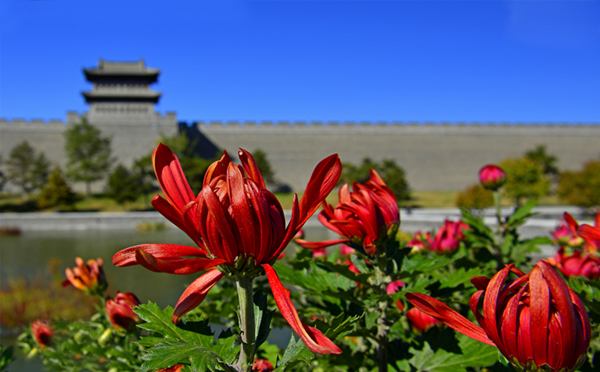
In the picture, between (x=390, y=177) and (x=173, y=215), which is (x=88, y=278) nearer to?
(x=173, y=215)

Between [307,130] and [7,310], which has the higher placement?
[307,130]

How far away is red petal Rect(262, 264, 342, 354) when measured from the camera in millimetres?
653

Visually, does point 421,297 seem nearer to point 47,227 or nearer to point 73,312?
point 73,312

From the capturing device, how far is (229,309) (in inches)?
61.9

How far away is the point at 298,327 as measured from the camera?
26.4 inches

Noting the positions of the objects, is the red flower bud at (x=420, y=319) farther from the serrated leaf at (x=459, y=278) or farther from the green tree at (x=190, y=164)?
the green tree at (x=190, y=164)

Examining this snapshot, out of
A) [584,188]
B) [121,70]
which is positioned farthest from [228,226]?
[121,70]

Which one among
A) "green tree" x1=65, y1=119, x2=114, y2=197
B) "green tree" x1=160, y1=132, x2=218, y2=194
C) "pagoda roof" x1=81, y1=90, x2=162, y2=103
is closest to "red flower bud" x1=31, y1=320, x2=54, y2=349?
"green tree" x1=160, y1=132, x2=218, y2=194

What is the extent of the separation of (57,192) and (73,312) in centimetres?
2089

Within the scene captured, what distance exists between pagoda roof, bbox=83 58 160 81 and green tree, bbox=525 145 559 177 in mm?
34120

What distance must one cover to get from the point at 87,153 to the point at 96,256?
22128 mm

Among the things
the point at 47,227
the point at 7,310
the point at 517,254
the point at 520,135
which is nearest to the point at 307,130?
the point at 520,135

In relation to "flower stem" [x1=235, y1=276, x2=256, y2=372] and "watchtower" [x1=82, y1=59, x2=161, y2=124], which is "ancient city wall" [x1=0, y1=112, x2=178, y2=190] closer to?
"watchtower" [x1=82, y1=59, x2=161, y2=124]

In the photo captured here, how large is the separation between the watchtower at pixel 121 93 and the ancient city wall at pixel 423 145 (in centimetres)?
803
